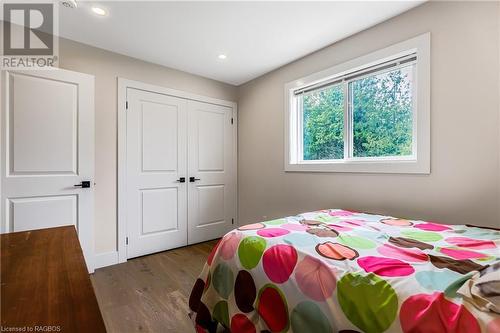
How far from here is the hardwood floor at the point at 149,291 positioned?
166 cm

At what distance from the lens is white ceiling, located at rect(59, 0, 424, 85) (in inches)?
75.9

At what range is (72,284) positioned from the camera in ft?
2.25

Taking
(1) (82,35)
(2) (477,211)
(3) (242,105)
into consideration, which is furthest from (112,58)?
(2) (477,211)

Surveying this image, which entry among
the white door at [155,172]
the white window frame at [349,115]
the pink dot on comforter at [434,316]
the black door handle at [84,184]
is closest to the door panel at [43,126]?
the black door handle at [84,184]

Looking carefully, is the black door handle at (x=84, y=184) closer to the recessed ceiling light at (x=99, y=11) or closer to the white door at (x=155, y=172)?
the white door at (x=155, y=172)

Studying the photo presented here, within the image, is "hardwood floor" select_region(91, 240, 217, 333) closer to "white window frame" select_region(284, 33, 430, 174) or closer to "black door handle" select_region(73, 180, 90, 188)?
"black door handle" select_region(73, 180, 90, 188)

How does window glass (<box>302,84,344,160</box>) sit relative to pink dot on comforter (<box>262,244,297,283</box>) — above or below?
above

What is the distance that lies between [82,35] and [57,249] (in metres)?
2.29

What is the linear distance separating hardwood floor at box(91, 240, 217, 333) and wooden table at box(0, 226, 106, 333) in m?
0.97

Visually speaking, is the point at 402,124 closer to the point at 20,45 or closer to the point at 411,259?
the point at 411,259

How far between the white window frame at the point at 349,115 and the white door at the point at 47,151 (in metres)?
2.23

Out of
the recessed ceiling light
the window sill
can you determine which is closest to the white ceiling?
the recessed ceiling light

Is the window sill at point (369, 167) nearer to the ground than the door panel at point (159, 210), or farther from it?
farther from it

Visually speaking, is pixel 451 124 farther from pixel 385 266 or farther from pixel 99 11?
pixel 99 11
